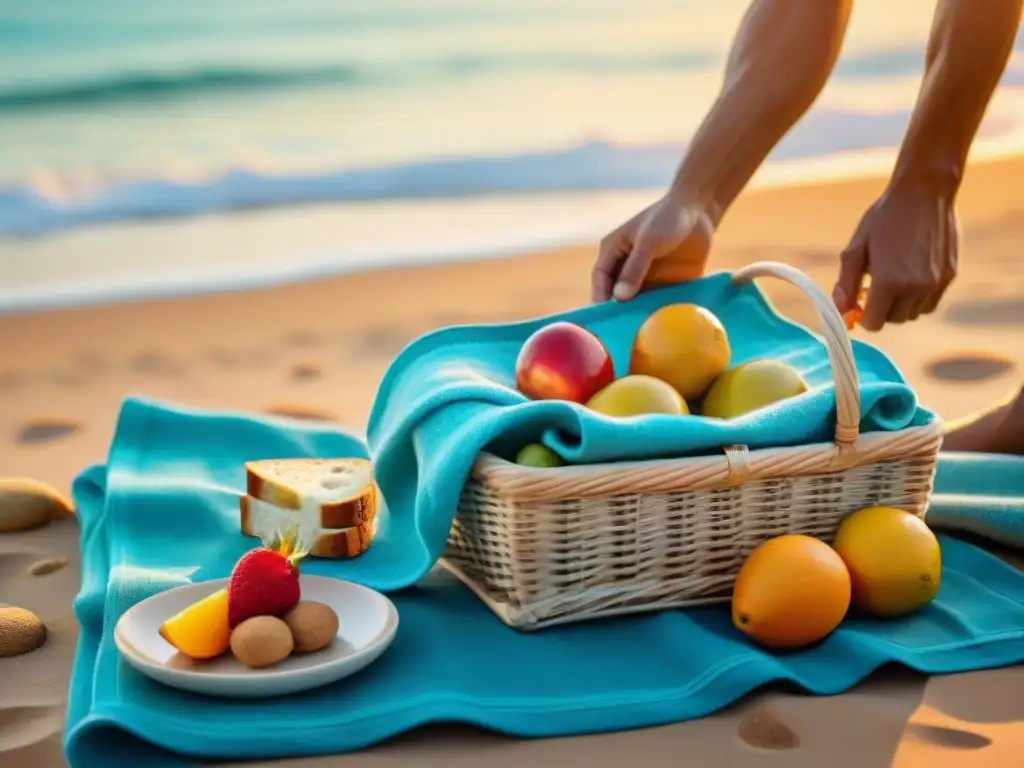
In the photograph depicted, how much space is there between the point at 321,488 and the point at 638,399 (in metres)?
0.57

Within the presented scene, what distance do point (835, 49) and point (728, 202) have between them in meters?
0.36

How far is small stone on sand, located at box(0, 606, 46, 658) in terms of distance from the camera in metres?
1.93

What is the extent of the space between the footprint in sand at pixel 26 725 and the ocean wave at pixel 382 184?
4.17 m

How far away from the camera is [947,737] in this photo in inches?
64.5

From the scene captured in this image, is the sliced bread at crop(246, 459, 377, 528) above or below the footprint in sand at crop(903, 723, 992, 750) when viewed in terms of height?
above

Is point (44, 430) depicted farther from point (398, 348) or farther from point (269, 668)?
point (269, 668)

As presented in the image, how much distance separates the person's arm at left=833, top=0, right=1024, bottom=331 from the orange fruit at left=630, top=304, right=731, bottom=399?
35 centimetres

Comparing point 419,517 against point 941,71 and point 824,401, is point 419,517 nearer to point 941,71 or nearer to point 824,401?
point 824,401

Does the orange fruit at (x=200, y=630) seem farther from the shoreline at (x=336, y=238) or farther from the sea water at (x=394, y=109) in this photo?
the sea water at (x=394, y=109)

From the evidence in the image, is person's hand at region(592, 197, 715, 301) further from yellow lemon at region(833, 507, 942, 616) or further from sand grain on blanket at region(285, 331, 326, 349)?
sand grain on blanket at region(285, 331, 326, 349)

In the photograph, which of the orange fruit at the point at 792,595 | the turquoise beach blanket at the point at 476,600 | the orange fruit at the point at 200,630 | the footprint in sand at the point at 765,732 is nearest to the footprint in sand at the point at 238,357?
the turquoise beach blanket at the point at 476,600

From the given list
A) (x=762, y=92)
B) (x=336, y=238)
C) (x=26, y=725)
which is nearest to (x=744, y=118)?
(x=762, y=92)

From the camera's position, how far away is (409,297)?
4449 millimetres

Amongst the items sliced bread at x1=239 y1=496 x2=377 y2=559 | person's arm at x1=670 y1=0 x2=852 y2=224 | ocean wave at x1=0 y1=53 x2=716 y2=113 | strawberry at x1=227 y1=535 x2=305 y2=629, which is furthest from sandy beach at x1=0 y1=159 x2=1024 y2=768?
ocean wave at x1=0 y1=53 x2=716 y2=113
